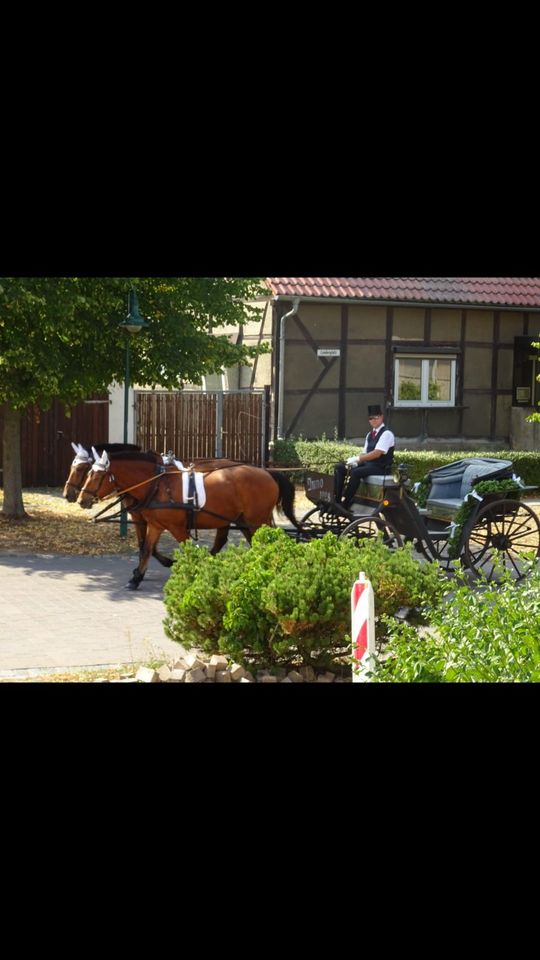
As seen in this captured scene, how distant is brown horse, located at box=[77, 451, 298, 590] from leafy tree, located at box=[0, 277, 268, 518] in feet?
9.55

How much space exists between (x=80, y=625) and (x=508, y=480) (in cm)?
482

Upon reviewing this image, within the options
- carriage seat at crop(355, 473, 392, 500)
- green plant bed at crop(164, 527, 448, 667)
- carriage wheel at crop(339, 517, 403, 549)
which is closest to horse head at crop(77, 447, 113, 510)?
carriage wheel at crop(339, 517, 403, 549)

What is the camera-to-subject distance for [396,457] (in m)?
20.5

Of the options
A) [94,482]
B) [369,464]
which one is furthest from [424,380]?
[94,482]

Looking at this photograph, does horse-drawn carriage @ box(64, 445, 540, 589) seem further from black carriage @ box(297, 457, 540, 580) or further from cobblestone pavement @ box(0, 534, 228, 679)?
cobblestone pavement @ box(0, 534, 228, 679)

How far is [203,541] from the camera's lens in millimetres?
15555

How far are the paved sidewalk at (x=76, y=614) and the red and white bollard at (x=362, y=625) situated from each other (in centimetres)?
210

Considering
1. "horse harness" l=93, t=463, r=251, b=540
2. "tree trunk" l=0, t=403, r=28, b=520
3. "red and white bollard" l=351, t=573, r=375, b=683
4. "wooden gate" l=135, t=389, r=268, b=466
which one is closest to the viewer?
"red and white bollard" l=351, t=573, r=375, b=683

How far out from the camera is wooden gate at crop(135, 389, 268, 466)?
847 inches

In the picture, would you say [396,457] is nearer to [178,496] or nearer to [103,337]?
[103,337]

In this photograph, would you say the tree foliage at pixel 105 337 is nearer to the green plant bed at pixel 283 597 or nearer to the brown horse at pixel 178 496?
the brown horse at pixel 178 496

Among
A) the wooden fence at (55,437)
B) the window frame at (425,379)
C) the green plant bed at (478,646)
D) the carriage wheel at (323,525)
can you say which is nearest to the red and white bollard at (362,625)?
the green plant bed at (478,646)
